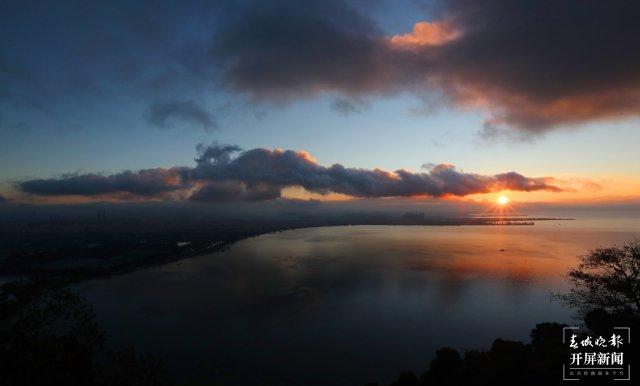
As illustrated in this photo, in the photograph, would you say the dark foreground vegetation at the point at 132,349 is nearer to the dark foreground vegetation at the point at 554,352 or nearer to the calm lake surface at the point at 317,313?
the dark foreground vegetation at the point at 554,352

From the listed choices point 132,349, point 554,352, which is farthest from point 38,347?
point 554,352

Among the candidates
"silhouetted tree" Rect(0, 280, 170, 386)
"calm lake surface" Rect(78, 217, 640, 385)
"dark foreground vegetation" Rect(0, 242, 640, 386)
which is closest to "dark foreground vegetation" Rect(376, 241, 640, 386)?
"dark foreground vegetation" Rect(0, 242, 640, 386)

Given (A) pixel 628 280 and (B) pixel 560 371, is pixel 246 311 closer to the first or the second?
(B) pixel 560 371

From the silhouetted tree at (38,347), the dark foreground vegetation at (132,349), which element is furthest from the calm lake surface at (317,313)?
the silhouetted tree at (38,347)

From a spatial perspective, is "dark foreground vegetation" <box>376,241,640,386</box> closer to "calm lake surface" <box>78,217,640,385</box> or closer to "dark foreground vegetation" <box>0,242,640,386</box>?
"dark foreground vegetation" <box>0,242,640,386</box>

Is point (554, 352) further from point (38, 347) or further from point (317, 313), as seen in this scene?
point (317, 313)
